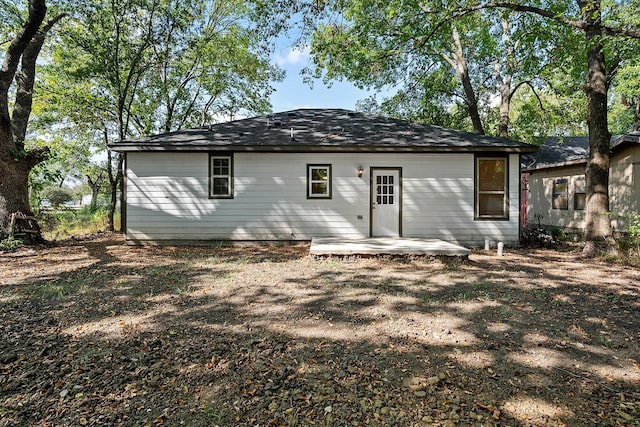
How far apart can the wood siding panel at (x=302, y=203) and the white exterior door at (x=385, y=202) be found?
0.19 m

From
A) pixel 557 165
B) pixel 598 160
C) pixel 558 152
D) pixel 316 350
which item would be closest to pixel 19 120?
pixel 316 350

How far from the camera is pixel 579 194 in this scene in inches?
432

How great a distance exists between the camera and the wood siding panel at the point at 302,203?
881cm

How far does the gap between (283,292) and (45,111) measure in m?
17.1

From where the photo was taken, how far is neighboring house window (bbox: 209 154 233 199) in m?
8.85

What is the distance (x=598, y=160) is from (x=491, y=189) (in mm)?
2325

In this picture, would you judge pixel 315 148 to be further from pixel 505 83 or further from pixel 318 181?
pixel 505 83

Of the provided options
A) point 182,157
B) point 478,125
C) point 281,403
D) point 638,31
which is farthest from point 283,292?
point 478,125

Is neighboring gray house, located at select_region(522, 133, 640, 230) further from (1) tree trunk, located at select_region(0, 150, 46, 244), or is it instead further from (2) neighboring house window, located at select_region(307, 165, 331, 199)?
(1) tree trunk, located at select_region(0, 150, 46, 244)

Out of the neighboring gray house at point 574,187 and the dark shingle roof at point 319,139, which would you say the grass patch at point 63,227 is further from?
the neighboring gray house at point 574,187

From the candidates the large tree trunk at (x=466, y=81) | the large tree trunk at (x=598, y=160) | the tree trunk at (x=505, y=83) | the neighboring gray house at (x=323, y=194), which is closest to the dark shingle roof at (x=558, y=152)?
the tree trunk at (x=505, y=83)

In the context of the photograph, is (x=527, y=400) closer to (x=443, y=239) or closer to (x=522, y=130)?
(x=443, y=239)

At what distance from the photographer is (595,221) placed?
302 inches

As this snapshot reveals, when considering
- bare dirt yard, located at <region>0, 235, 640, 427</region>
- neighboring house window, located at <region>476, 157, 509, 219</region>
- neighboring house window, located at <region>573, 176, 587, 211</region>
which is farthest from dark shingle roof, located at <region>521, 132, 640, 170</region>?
bare dirt yard, located at <region>0, 235, 640, 427</region>
